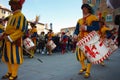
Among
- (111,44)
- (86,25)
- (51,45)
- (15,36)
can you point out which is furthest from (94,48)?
(51,45)

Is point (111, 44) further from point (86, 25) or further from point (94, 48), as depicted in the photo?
point (94, 48)

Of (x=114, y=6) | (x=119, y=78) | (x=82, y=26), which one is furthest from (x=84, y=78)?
(x=114, y=6)

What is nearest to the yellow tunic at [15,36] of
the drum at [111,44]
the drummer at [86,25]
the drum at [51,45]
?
the drummer at [86,25]

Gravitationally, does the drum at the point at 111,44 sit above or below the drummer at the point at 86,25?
below

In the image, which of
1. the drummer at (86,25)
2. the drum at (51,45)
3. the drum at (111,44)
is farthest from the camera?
the drum at (51,45)

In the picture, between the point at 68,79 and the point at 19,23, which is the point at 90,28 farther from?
the point at 19,23

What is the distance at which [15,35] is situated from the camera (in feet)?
17.2

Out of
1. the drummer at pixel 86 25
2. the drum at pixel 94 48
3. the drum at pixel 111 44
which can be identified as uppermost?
the drummer at pixel 86 25

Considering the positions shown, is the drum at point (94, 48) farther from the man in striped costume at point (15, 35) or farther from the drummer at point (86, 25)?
the man in striped costume at point (15, 35)

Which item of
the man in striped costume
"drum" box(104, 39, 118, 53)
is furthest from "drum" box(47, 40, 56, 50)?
the man in striped costume

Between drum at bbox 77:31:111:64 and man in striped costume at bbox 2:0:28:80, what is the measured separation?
48.9 inches

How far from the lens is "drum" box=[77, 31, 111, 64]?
522 centimetres

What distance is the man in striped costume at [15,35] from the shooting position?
5.32 meters

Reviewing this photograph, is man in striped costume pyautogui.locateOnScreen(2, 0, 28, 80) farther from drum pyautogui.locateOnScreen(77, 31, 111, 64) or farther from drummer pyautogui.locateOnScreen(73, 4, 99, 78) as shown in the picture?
drummer pyautogui.locateOnScreen(73, 4, 99, 78)
